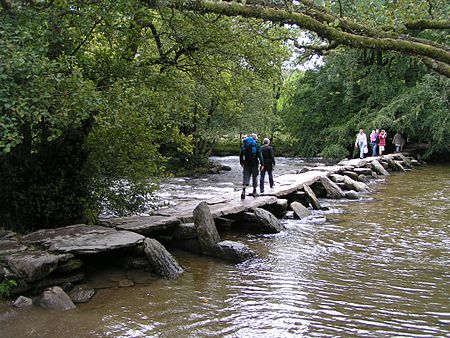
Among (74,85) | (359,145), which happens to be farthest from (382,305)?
(359,145)

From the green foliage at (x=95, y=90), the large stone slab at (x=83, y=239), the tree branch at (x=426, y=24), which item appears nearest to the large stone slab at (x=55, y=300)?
the large stone slab at (x=83, y=239)

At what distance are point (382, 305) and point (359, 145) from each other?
1988 centimetres

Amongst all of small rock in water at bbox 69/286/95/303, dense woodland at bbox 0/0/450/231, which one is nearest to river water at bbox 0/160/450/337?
small rock in water at bbox 69/286/95/303

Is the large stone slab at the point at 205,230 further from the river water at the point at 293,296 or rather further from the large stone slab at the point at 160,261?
the large stone slab at the point at 160,261

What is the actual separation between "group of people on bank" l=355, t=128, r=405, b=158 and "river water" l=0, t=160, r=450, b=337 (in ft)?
47.9

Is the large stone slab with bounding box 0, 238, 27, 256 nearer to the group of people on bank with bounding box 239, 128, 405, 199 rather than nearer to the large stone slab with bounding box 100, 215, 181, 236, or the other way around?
the large stone slab with bounding box 100, 215, 181, 236

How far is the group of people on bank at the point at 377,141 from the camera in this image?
81.9ft

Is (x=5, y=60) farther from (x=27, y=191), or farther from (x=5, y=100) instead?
(x=27, y=191)

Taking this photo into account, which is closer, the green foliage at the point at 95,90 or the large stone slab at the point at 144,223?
the green foliage at the point at 95,90

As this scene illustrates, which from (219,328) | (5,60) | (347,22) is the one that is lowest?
(219,328)

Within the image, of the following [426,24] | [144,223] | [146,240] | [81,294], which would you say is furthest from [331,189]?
[81,294]

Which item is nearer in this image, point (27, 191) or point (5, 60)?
point (5, 60)

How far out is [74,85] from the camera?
Result: 6.77 m

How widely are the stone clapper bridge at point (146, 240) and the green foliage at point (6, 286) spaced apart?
54mm
